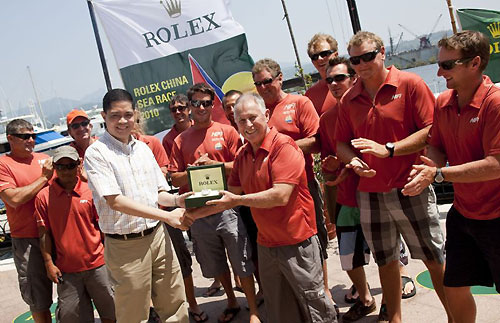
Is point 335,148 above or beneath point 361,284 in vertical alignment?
above

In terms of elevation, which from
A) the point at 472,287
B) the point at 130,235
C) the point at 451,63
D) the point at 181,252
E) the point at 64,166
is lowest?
the point at 472,287

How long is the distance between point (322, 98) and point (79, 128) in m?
2.45

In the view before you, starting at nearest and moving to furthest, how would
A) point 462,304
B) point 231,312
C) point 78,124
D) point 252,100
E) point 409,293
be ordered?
point 462,304 → point 252,100 → point 409,293 → point 231,312 → point 78,124

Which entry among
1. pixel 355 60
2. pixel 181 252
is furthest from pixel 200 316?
pixel 355 60

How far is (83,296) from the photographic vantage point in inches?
167

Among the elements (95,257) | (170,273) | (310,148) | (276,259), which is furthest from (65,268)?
(310,148)

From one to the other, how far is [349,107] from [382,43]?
0.53 meters

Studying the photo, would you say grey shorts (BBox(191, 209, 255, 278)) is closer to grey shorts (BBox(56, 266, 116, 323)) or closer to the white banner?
grey shorts (BBox(56, 266, 116, 323))

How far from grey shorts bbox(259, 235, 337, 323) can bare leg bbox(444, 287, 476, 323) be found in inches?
31.9

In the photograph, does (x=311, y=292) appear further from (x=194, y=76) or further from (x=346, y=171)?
(x=194, y=76)

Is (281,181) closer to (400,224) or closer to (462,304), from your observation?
(400,224)

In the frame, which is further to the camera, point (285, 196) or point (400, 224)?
point (400, 224)

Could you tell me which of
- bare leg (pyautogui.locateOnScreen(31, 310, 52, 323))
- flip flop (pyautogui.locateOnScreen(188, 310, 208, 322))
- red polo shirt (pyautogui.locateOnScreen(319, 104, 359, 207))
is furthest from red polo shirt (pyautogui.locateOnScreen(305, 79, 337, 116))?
bare leg (pyautogui.locateOnScreen(31, 310, 52, 323))

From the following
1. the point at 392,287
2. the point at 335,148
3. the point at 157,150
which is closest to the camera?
A: the point at 392,287
